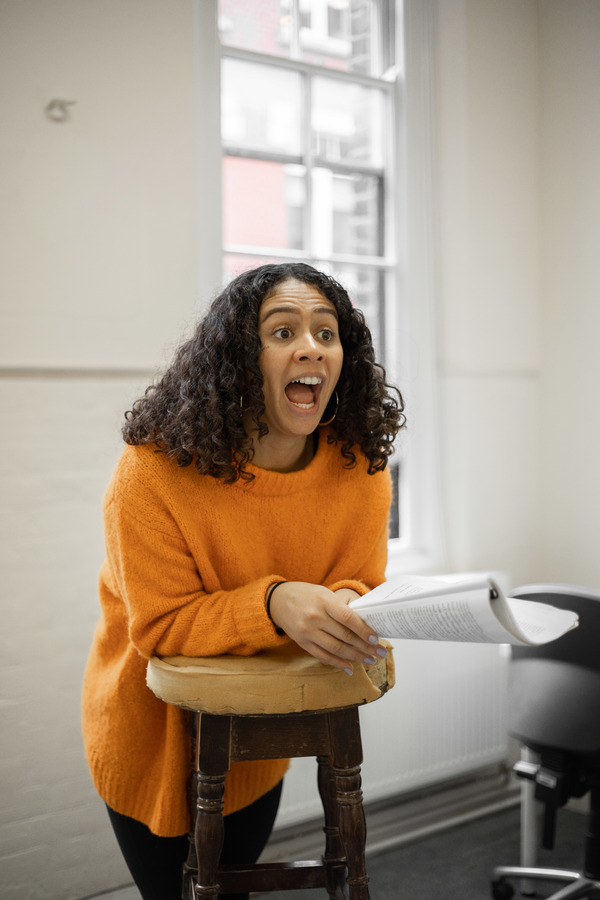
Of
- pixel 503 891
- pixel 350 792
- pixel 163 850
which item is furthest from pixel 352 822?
pixel 503 891

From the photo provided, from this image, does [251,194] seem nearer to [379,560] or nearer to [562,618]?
[379,560]

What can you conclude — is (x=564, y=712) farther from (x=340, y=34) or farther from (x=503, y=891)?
(x=340, y=34)

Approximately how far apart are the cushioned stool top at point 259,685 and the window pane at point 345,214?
1.71 metres

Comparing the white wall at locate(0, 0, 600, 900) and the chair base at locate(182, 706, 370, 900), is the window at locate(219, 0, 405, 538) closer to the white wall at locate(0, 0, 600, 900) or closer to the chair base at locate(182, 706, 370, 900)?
the white wall at locate(0, 0, 600, 900)

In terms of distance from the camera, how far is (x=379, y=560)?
1.48m

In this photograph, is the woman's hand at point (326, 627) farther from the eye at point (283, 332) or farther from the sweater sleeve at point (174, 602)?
the eye at point (283, 332)

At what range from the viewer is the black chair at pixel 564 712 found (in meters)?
1.91

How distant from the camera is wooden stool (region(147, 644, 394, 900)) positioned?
3.82ft

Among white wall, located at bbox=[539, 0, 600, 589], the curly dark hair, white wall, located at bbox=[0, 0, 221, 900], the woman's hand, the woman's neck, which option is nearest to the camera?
the woman's hand

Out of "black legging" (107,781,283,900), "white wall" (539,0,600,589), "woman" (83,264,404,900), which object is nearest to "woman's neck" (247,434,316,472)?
"woman" (83,264,404,900)

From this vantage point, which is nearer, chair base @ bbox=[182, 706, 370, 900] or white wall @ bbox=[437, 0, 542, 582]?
chair base @ bbox=[182, 706, 370, 900]

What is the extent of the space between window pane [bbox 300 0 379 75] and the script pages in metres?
2.03

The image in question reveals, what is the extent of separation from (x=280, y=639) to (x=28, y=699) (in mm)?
1049

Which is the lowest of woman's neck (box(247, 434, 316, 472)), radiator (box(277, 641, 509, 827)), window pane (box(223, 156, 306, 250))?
radiator (box(277, 641, 509, 827))
